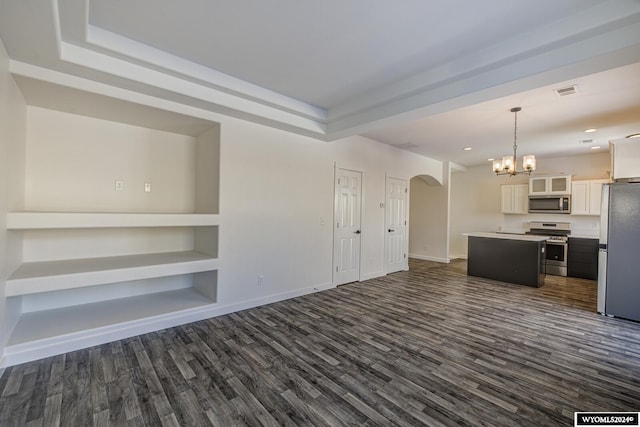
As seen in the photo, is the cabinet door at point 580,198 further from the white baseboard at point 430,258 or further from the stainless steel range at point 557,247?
the white baseboard at point 430,258

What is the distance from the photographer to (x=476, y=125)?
182 inches

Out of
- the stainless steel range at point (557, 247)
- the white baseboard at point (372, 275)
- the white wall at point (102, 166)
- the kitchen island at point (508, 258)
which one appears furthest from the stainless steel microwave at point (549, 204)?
the white wall at point (102, 166)

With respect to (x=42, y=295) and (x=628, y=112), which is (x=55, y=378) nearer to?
(x=42, y=295)

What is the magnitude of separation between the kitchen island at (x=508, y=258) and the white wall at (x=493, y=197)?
200cm

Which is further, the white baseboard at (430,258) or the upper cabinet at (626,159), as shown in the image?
the white baseboard at (430,258)

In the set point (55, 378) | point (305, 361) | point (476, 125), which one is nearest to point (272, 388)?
point (305, 361)

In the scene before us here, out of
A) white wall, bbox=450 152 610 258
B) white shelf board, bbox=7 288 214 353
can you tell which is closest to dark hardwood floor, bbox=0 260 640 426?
white shelf board, bbox=7 288 214 353

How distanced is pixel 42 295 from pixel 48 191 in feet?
3.88

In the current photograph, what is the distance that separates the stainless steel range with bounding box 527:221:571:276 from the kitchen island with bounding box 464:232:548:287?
0.98 metres

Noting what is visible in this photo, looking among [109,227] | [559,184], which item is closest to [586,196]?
[559,184]

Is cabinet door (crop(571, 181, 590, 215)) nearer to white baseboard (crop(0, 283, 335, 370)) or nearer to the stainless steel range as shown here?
the stainless steel range

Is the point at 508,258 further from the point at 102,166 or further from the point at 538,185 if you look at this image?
the point at 102,166

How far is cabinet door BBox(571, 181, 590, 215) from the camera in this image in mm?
6285

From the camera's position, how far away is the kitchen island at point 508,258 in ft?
17.5
